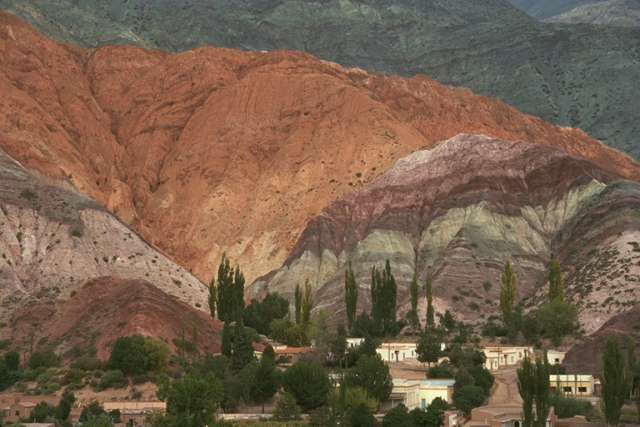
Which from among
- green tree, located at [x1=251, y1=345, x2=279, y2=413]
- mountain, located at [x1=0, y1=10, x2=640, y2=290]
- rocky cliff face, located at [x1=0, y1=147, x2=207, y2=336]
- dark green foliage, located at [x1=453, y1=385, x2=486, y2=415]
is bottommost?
dark green foliage, located at [x1=453, y1=385, x2=486, y2=415]

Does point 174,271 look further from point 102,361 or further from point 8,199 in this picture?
point 102,361

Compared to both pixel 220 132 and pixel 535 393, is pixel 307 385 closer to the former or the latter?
pixel 535 393

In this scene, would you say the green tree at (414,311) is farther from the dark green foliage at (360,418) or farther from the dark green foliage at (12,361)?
the dark green foliage at (360,418)

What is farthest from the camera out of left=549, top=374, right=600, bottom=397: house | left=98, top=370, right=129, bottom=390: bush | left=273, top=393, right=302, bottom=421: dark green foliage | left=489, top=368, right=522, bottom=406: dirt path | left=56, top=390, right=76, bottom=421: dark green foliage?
left=549, top=374, right=600, bottom=397: house

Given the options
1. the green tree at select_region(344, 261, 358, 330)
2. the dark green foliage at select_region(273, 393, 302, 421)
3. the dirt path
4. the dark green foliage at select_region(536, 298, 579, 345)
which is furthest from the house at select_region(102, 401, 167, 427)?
the dark green foliage at select_region(536, 298, 579, 345)

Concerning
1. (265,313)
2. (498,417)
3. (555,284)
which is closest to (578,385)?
(498,417)

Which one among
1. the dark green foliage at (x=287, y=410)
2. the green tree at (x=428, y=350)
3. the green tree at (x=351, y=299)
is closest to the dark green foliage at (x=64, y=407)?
the dark green foliage at (x=287, y=410)

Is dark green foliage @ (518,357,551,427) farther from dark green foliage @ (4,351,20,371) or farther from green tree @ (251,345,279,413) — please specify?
dark green foliage @ (4,351,20,371)
